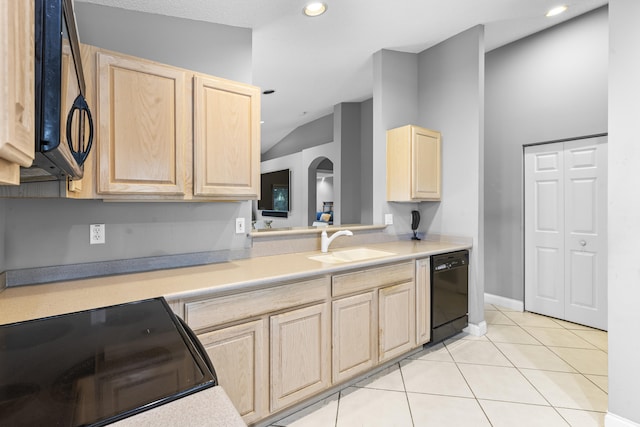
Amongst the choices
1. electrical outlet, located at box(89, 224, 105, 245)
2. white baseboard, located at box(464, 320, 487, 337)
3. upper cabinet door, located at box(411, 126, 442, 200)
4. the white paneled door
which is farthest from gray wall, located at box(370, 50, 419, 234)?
electrical outlet, located at box(89, 224, 105, 245)

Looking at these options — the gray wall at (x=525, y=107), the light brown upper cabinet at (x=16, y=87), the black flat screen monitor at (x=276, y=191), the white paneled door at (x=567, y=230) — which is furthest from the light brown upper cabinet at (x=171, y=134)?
the black flat screen monitor at (x=276, y=191)

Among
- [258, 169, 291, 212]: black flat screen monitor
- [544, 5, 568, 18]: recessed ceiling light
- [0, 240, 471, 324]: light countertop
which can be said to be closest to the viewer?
[0, 240, 471, 324]: light countertop

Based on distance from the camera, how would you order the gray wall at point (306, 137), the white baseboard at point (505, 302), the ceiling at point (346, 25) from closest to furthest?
1. the ceiling at point (346, 25)
2. the white baseboard at point (505, 302)
3. the gray wall at point (306, 137)

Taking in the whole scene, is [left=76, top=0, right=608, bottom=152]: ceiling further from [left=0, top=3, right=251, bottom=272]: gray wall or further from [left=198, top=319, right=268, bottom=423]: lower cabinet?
[left=198, top=319, right=268, bottom=423]: lower cabinet

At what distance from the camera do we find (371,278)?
2248 mm

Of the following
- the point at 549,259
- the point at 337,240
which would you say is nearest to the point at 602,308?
the point at 549,259

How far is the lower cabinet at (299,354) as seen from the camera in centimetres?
178

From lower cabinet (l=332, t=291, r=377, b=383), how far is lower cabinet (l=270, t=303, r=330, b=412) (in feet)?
0.26

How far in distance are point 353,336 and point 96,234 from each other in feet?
5.76

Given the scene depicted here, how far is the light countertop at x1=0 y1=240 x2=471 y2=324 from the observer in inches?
53.1

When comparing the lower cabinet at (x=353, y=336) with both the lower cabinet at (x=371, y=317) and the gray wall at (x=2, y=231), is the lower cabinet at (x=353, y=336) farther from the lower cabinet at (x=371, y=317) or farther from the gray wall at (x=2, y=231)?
the gray wall at (x=2, y=231)

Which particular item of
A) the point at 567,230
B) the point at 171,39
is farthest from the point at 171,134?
the point at 567,230

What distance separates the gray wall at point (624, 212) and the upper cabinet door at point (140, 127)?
8.06 feet

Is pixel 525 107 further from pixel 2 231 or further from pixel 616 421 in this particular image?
pixel 2 231
